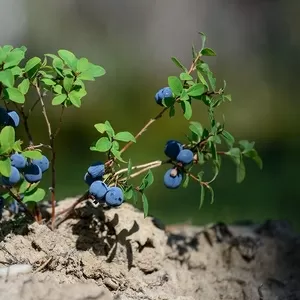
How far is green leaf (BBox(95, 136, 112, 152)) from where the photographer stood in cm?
122

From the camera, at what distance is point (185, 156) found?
133 cm

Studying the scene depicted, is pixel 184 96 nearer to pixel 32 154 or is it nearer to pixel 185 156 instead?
pixel 185 156

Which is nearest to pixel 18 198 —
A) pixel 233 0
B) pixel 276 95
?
pixel 276 95

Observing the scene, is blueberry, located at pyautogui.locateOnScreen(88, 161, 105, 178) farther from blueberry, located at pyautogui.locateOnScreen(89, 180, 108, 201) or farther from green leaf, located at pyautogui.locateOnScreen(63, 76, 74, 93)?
green leaf, located at pyautogui.locateOnScreen(63, 76, 74, 93)

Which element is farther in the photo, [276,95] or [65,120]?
[276,95]

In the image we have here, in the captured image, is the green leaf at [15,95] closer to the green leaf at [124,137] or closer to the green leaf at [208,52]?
the green leaf at [124,137]

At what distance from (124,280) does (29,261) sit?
19 cm

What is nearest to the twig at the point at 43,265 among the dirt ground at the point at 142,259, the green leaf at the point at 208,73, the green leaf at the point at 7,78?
the dirt ground at the point at 142,259

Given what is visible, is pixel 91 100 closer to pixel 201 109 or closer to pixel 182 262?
pixel 201 109

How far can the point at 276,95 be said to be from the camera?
204 inches

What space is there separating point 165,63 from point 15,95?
13.9 ft

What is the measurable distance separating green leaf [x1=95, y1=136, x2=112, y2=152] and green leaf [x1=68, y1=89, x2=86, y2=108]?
8 cm

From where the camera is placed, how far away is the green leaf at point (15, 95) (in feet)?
3.91

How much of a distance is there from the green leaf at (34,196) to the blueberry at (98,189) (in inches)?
5.8
